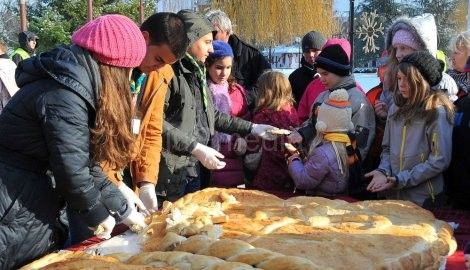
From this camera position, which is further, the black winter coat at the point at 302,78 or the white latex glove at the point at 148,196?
the black winter coat at the point at 302,78

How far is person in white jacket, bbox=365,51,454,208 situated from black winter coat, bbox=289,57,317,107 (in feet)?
5.30

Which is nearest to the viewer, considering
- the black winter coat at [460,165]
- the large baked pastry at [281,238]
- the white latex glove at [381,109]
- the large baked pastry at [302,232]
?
the large baked pastry at [281,238]

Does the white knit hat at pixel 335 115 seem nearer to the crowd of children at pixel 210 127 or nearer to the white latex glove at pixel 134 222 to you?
the crowd of children at pixel 210 127

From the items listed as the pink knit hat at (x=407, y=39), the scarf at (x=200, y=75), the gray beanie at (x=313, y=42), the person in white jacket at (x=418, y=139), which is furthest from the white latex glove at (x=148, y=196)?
the gray beanie at (x=313, y=42)

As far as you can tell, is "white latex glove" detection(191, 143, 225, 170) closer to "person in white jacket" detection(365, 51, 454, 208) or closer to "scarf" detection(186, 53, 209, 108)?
"scarf" detection(186, 53, 209, 108)

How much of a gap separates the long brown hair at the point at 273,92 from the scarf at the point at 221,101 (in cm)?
21

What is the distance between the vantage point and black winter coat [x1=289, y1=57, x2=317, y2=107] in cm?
439

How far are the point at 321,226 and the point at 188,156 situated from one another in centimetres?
102

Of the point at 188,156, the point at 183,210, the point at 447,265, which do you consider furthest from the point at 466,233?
the point at 188,156

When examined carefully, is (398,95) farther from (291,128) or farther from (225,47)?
(225,47)

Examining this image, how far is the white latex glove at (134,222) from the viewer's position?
193 centimetres

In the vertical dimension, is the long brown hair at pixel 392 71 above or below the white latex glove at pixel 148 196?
above

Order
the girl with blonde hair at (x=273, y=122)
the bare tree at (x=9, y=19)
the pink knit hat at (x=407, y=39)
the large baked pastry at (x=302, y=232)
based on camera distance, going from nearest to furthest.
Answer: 1. the large baked pastry at (x=302, y=232)
2. the pink knit hat at (x=407, y=39)
3. the girl with blonde hair at (x=273, y=122)
4. the bare tree at (x=9, y=19)

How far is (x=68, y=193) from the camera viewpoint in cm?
172
